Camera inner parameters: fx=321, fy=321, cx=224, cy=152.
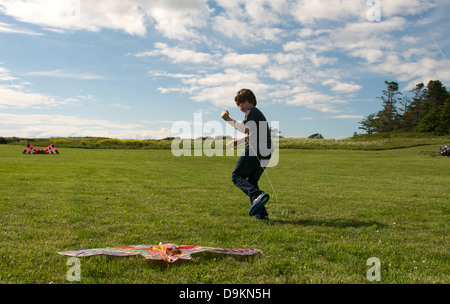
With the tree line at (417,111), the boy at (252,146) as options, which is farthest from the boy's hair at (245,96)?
the tree line at (417,111)

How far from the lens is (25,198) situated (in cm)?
880

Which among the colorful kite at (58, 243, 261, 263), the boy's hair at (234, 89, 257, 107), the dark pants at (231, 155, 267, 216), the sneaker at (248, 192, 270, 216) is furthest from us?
the boy's hair at (234, 89, 257, 107)

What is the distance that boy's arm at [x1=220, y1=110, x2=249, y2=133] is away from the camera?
21.0 feet

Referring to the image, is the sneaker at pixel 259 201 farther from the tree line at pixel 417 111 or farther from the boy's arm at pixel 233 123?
the tree line at pixel 417 111

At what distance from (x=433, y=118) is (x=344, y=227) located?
3408 inches

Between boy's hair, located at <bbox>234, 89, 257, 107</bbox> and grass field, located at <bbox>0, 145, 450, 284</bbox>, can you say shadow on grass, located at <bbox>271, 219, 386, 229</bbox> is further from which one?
boy's hair, located at <bbox>234, 89, 257, 107</bbox>

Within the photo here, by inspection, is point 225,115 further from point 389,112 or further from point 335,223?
point 389,112

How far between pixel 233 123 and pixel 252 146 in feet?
1.97

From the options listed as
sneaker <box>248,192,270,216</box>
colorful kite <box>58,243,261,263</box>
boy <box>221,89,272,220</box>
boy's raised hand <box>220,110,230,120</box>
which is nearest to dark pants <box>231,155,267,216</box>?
boy <box>221,89,272,220</box>

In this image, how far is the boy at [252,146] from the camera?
20.9 ft
